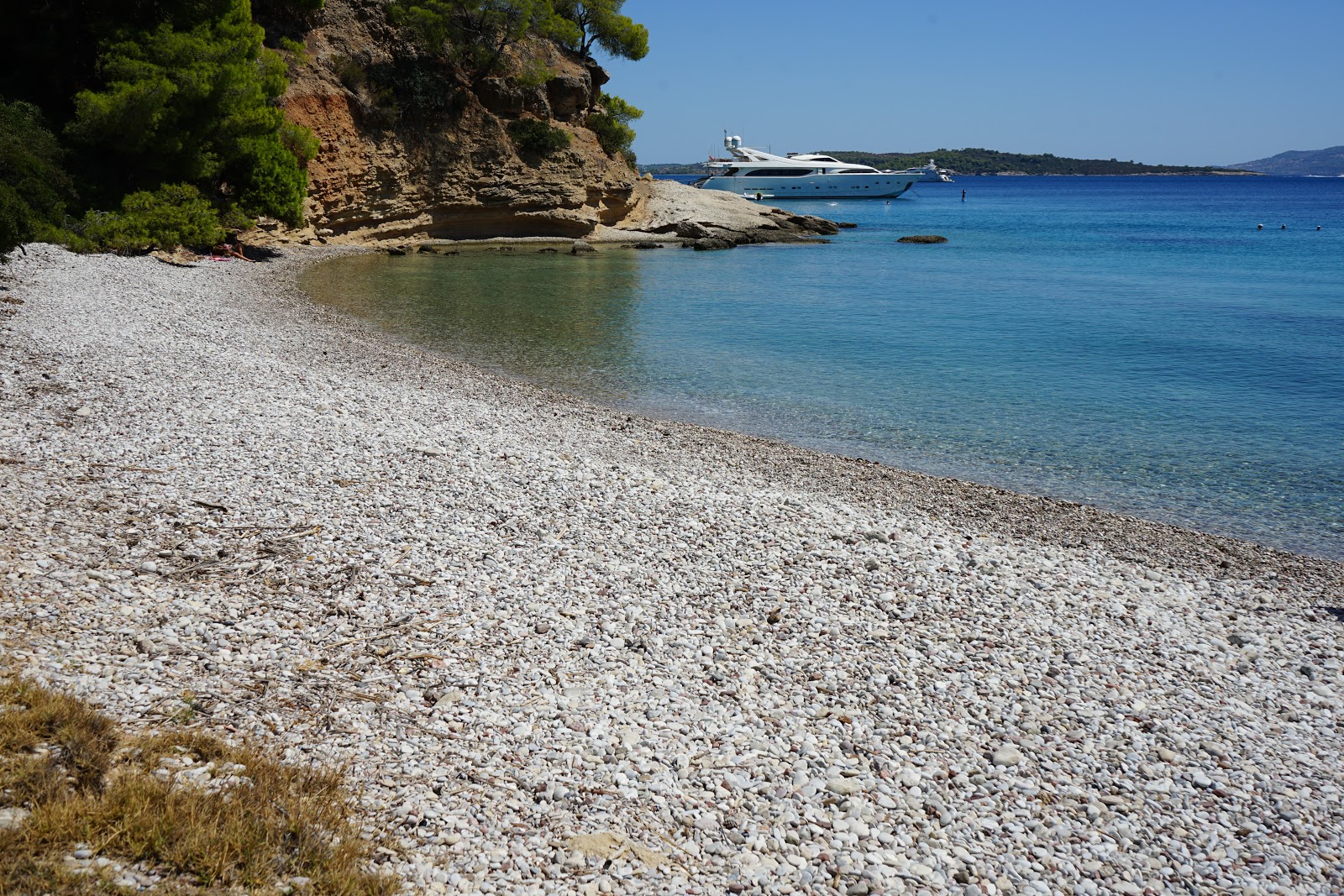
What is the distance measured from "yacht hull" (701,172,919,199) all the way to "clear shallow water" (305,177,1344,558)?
5225cm

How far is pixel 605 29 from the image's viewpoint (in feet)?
172

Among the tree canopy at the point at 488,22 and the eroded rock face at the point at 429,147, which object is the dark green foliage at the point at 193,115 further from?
the tree canopy at the point at 488,22

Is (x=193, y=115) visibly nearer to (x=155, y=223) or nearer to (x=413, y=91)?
(x=155, y=223)

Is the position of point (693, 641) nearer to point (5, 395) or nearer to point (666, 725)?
point (666, 725)

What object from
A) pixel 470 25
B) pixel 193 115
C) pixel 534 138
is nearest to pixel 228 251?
pixel 193 115

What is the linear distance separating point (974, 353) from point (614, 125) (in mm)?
36610

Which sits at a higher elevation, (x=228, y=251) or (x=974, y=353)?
(x=228, y=251)

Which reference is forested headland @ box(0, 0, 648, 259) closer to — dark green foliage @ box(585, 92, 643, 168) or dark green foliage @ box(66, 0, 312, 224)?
dark green foliage @ box(66, 0, 312, 224)

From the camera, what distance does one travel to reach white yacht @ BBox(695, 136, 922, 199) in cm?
9500

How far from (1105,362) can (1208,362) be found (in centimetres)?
232

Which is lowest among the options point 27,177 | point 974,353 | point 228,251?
point 974,353

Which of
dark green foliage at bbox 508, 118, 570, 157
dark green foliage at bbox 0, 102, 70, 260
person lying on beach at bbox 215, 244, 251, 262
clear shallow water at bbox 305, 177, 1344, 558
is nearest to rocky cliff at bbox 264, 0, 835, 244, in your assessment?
dark green foliage at bbox 508, 118, 570, 157

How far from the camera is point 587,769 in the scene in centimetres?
532

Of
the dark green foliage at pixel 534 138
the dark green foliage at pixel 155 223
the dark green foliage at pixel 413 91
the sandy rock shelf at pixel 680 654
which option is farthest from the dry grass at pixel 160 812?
the dark green foliage at pixel 534 138
